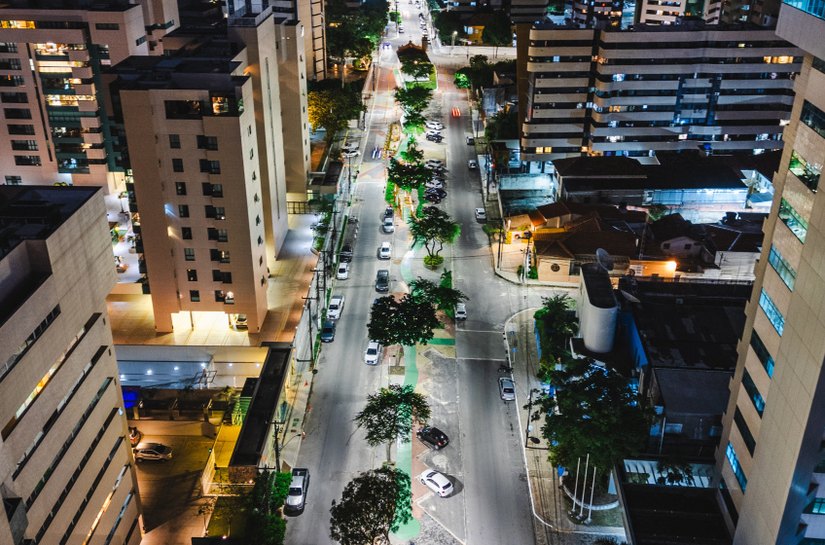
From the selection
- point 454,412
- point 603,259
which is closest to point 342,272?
point 454,412

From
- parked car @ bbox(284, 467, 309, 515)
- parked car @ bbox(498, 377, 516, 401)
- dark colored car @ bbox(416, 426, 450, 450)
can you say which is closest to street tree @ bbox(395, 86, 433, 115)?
parked car @ bbox(498, 377, 516, 401)

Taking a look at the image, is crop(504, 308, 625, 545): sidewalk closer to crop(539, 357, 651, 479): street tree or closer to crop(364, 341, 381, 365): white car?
crop(539, 357, 651, 479): street tree

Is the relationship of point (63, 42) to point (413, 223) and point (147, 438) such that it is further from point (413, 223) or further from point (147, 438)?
point (147, 438)

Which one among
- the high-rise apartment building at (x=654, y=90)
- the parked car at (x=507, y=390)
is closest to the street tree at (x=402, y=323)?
the parked car at (x=507, y=390)

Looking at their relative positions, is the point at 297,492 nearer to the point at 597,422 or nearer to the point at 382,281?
the point at 597,422

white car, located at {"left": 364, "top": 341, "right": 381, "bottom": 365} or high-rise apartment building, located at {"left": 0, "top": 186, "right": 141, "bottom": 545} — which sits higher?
high-rise apartment building, located at {"left": 0, "top": 186, "right": 141, "bottom": 545}

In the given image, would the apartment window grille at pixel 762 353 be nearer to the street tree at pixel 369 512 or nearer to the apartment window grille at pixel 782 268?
the apartment window grille at pixel 782 268
